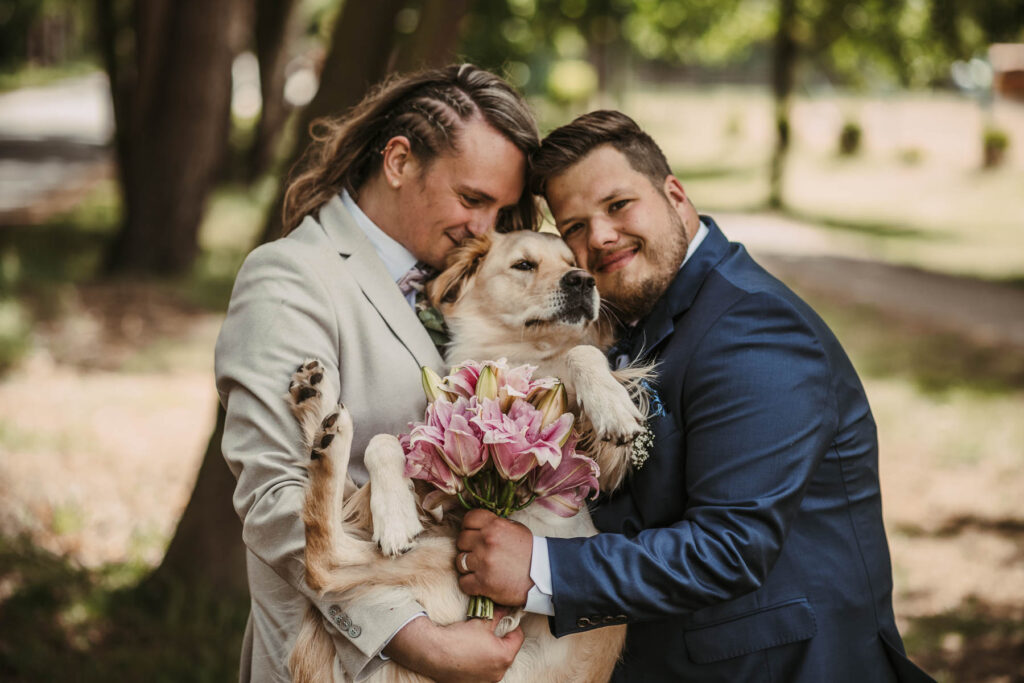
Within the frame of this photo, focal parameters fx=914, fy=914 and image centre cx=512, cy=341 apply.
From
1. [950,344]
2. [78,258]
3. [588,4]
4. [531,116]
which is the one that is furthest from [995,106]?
[531,116]

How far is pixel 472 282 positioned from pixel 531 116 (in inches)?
22.3

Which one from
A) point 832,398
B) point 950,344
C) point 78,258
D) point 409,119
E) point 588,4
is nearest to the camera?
point 832,398

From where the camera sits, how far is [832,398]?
2195 mm

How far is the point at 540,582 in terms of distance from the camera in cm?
217

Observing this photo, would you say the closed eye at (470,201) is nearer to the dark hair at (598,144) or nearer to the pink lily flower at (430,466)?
the dark hair at (598,144)

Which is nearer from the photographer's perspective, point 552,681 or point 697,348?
point 697,348

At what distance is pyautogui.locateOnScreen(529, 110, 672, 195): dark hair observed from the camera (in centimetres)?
261

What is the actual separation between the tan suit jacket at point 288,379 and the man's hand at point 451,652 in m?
0.05

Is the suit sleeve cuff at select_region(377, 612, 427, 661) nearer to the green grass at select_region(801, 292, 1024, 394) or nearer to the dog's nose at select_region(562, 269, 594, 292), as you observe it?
the dog's nose at select_region(562, 269, 594, 292)

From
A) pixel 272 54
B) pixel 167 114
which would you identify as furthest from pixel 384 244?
pixel 272 54

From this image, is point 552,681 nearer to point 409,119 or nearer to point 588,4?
point 409,119

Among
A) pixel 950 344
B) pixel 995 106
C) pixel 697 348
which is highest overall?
pixel 697 348

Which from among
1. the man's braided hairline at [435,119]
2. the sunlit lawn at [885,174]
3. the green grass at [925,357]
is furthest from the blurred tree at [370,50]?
the sunlit lawn at [885,174]

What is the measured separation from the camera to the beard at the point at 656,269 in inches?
99.4
